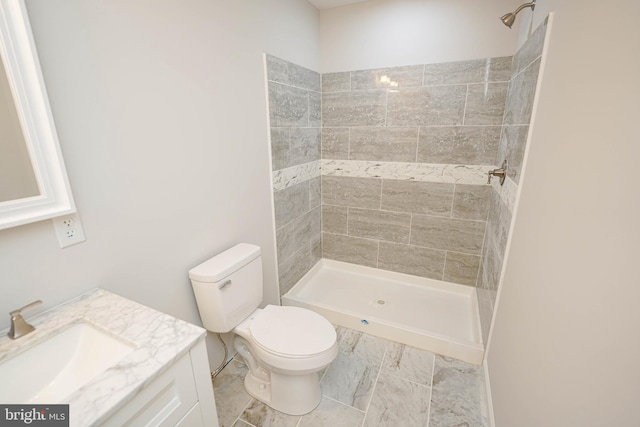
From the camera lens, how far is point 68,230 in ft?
3.12

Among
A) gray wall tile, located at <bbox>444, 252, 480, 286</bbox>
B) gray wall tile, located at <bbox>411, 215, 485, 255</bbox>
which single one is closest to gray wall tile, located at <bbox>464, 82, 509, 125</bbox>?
Result: gray wall tile, located at <bbox>411, 215, 485, 255</bbox>

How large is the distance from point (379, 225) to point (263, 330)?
1504 mm

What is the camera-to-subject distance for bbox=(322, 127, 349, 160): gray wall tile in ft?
8.16

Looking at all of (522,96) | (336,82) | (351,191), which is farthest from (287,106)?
(522,96)

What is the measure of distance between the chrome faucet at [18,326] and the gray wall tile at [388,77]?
2.34 meters

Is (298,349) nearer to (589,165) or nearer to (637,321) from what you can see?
(637,321)

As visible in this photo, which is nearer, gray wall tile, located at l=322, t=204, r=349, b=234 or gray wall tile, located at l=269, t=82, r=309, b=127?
gray wall tile, located at l=269, t=82, r=309, b=127

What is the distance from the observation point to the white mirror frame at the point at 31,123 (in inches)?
29.8

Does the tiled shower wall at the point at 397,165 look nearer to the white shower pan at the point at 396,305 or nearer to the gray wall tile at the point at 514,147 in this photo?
the gray wall tile at the point at 514,147

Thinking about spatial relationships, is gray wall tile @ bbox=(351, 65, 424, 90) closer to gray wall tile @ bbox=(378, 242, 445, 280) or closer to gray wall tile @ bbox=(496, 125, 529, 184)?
gray wall tile @ bbox=(496, 125, 529, 184)

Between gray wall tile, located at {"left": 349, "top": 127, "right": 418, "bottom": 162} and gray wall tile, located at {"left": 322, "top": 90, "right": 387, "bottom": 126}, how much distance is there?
8 centimetres

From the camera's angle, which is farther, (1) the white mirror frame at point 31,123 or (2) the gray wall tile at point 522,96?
(2) the gray wall tile at point 522,96

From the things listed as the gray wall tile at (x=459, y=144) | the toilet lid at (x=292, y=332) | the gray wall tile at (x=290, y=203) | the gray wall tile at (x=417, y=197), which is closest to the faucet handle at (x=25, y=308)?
the toilet lid at (x=292, y=332)

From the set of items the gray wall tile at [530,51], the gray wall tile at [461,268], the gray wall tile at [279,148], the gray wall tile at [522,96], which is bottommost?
the gray wall tile at [461,268]
